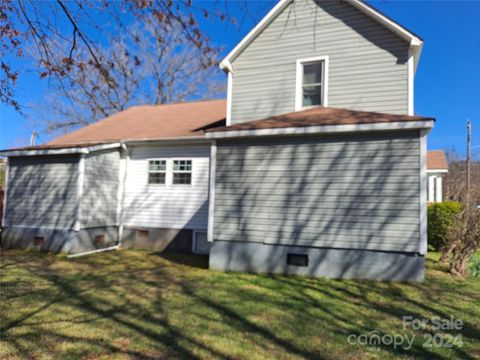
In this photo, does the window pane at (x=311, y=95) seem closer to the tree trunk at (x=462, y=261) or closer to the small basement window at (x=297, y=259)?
the small basement window at (x=297, y=259)

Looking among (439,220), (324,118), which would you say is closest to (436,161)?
(439,220)

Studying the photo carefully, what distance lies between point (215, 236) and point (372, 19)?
6938 mm

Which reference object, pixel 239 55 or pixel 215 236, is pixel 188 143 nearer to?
pixel 239 55

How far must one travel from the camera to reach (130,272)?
830 centimetres

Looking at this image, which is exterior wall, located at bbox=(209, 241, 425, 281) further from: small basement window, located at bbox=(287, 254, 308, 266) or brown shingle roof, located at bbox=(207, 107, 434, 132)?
brown shingle roof, located at bbox=(207, 107, 434, 132)

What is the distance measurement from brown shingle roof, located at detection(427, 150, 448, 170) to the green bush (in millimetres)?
10478

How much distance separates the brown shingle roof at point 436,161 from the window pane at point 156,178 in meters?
17.6

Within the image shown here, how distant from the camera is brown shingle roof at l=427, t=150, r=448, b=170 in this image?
21641mm

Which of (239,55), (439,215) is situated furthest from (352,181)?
(439,215)

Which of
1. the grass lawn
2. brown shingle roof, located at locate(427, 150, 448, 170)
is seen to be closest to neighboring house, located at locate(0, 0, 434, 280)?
the grass lawn

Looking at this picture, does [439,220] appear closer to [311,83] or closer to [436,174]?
[311,83]

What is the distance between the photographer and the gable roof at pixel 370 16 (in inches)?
335

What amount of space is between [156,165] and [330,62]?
647cm

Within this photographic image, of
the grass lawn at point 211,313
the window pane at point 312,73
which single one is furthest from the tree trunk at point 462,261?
the window pane at point 312,73
